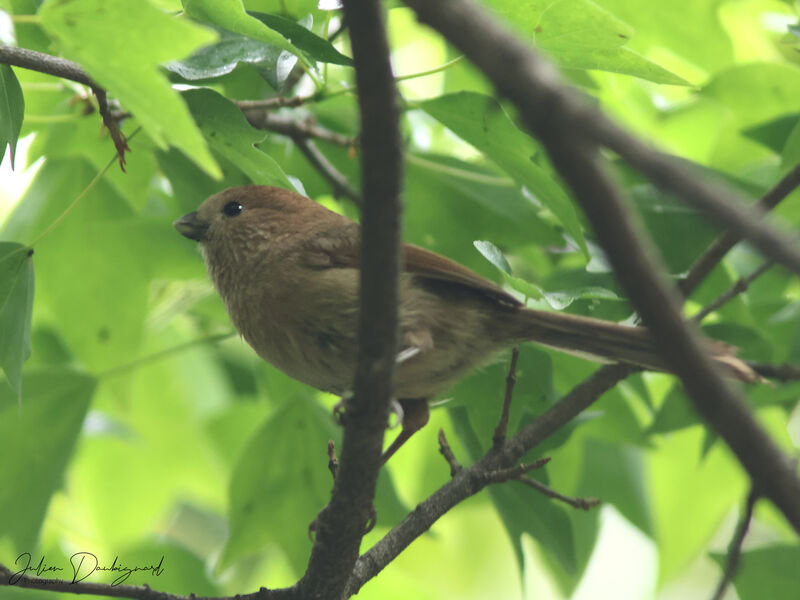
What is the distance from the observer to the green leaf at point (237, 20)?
2.71 meters

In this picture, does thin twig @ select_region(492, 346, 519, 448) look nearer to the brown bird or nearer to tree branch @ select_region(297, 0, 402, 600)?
the brown bird

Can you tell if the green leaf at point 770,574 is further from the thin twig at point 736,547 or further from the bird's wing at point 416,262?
the bird's wing at point 416,262

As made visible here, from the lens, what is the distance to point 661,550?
460 centimetres

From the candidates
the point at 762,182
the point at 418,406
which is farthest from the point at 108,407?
the point at 762,182

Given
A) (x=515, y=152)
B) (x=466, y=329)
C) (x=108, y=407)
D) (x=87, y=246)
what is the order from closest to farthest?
1. (x=515, y=152)
2. (x=466, y=329)
3. (x=87, y=246)
4. (x=108, y=407)

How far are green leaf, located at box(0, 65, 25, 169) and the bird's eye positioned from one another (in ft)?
4.95

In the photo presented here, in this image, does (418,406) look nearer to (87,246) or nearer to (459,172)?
(459,172)

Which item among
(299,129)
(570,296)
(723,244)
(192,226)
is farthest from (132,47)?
(723,244)

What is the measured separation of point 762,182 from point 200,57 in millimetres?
2689

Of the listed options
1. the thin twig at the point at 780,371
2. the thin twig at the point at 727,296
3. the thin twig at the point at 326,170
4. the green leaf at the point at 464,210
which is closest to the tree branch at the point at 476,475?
the thin twig at the point at 727,296

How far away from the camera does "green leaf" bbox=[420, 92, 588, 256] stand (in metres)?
3.15

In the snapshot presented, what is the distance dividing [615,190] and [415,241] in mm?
3133

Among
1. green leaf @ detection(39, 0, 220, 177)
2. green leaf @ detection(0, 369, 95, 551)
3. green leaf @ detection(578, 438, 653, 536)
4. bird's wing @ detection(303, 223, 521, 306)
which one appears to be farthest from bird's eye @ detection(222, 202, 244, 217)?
green leaf @ detection(578, 438, 653, 536)

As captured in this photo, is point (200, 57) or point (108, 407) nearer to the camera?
point (200, 57)
